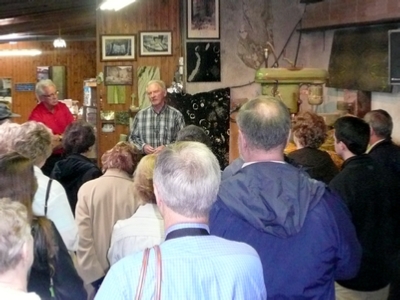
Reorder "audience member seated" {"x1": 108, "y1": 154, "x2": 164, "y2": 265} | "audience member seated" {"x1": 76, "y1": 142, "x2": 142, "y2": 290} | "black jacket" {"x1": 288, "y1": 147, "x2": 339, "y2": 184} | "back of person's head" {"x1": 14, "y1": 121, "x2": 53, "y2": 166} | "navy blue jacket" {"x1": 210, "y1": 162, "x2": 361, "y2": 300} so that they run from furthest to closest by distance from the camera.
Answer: "black jacket" {"x1": 288, "y1": 147, "x2": 339, "y2": 184}
"audience member seated" {"x1": 76, "y1": 142, "x2": 142, "y2": 290}
"back of person's head" {"x1": 14, "y1": 121, "x2": 53, "y2": 166}
"audience member seated" {"x1": 108, "y1": 154, "x2": 164, "y2": 265}
"navy blue jacket" {"x1": 210, "y1": 162, "x2": 361, "y2": 300}

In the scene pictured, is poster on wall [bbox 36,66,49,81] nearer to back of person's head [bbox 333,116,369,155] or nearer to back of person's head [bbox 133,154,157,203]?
back of person's head [bbox 333,116,369,155]

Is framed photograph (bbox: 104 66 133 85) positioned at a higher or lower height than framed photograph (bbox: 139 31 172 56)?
lower

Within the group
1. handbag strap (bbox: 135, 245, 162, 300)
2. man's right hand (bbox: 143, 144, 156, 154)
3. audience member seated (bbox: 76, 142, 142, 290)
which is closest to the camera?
handbag strap (bbox: 135, 245, 162, 300)

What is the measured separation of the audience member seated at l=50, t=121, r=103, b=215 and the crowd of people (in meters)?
0.01

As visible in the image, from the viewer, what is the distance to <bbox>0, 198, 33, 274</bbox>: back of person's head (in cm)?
180

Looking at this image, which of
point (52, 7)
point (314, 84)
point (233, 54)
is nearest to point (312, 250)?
point (314, 84)

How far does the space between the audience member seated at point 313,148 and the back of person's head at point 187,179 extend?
2139 mm

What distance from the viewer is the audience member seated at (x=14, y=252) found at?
5.89 ft

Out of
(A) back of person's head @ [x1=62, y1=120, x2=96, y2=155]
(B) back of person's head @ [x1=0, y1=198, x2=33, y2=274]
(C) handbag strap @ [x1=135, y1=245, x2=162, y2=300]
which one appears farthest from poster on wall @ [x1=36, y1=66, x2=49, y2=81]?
(C) handbag strap @ [x1=135, y1=245, x2=162, y2=300]

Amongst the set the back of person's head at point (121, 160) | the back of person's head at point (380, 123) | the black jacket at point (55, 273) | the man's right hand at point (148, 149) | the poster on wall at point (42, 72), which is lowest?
the black jacket at point (55, 273)

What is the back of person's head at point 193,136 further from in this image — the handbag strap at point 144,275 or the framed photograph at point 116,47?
the framed photograph at point 116,47

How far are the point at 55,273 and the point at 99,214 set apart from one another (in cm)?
129

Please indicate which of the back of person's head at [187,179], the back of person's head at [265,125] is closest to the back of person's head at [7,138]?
the back of person's head at [265,125]

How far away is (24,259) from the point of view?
72.9 inches
